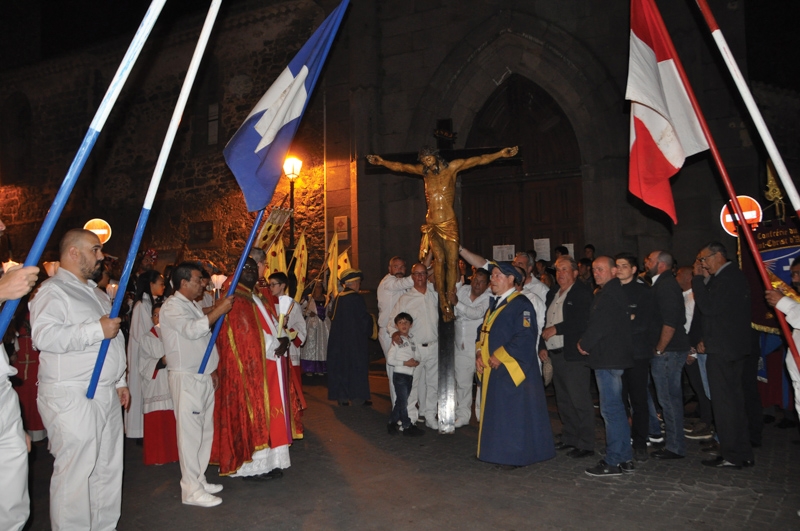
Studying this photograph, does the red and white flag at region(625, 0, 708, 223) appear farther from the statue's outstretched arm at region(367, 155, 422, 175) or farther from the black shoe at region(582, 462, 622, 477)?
the statue's outstretched arm at region(367, 155, 422, 175)

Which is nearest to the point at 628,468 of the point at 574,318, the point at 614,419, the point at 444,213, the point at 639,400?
the point at 614,419

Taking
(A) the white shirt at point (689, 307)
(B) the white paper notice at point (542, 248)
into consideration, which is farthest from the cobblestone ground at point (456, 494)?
(B) the white paper notice at point (542, 248)

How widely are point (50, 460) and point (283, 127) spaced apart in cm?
439

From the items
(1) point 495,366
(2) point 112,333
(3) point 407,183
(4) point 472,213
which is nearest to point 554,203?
(4) point 472,213

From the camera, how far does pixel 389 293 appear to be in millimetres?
8523

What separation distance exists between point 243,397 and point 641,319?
12.9 ft

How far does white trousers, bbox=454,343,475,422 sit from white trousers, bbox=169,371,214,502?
138 inches

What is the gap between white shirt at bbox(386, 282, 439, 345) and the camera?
771 cm

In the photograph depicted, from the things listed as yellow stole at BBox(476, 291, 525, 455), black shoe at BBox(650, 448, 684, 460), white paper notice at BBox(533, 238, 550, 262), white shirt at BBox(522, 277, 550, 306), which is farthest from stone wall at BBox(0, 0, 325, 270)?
black shoe at BBox(650, 448, 684, 460)

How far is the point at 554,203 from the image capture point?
13188 mm

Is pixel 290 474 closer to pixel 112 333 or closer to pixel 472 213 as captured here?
pixel 112 333

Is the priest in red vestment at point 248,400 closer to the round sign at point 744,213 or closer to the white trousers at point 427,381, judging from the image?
the white trousers at point 427,381

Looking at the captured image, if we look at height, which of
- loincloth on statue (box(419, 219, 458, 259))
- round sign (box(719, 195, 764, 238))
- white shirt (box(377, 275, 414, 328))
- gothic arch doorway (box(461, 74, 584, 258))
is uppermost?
gothic arch doorway (box(461, 74, 584, 258))

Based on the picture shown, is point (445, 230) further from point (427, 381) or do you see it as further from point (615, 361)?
point (615, 361)
